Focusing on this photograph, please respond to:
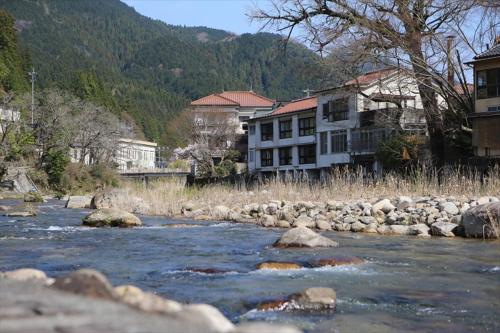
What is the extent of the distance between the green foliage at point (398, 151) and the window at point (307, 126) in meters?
12.9

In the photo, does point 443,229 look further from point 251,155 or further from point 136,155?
point 136,155

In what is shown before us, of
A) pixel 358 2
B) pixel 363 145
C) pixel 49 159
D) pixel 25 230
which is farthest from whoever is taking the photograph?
pixel 49 159

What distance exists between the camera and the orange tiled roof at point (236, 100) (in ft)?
232

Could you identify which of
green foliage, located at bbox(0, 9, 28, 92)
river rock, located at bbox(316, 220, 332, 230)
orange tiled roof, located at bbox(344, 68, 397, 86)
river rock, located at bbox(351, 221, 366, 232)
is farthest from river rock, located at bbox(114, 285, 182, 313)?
green foliage, located at bbox(0, 9, 28, 92)

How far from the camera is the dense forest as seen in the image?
9725cm

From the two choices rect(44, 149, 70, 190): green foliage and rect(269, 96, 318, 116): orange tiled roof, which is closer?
rect(269, 96, 318, 116): orange tiled roof

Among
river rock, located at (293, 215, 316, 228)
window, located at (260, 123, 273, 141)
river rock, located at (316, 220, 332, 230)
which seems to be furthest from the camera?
window, located at (260, 123, 273, 141)

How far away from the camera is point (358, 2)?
2408 cm

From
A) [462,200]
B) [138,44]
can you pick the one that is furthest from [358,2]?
[138,44]

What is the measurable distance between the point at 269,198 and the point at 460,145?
10369 millimetres

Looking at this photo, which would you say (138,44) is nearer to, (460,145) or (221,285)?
(460,145)

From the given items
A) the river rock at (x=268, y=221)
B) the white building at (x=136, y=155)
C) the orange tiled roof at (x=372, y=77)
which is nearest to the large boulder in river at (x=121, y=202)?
the river rock at (x=268, y=221)

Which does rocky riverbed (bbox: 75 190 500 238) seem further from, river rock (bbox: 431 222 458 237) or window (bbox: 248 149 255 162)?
window (bbox: 248 149 255 162)

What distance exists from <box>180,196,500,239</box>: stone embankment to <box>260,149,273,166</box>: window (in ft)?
95.6
